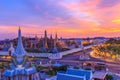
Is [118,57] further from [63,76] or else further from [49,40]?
[63,76]

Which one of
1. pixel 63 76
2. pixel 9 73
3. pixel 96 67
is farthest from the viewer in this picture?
pixel 96 67

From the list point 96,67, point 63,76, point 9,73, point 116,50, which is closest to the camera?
point 63,76

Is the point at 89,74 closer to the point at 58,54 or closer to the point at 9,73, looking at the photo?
the point at 9,73

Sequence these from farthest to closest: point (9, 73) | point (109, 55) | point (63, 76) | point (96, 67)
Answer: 1. point (109, 55)
2. point (96, 67)
3. point (9, 73)
4. point (63, 76)

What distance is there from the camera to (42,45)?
58531 millimetres

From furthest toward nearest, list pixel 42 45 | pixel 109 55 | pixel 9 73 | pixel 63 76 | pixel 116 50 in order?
pixel 42 45
pixel 109 55
pixel 116 50
pixel 9 73
pixel 63 76

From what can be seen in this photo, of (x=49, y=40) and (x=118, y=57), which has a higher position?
(x=49, y=40)

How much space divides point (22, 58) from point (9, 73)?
191cm

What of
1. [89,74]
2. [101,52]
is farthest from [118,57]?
[89,74]

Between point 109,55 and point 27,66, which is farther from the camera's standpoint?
point 109,55

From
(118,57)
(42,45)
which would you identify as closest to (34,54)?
(42,45)

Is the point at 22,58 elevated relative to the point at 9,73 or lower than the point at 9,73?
elevated

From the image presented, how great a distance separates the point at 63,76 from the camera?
18500mm

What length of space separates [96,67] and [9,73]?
16.2 meters
